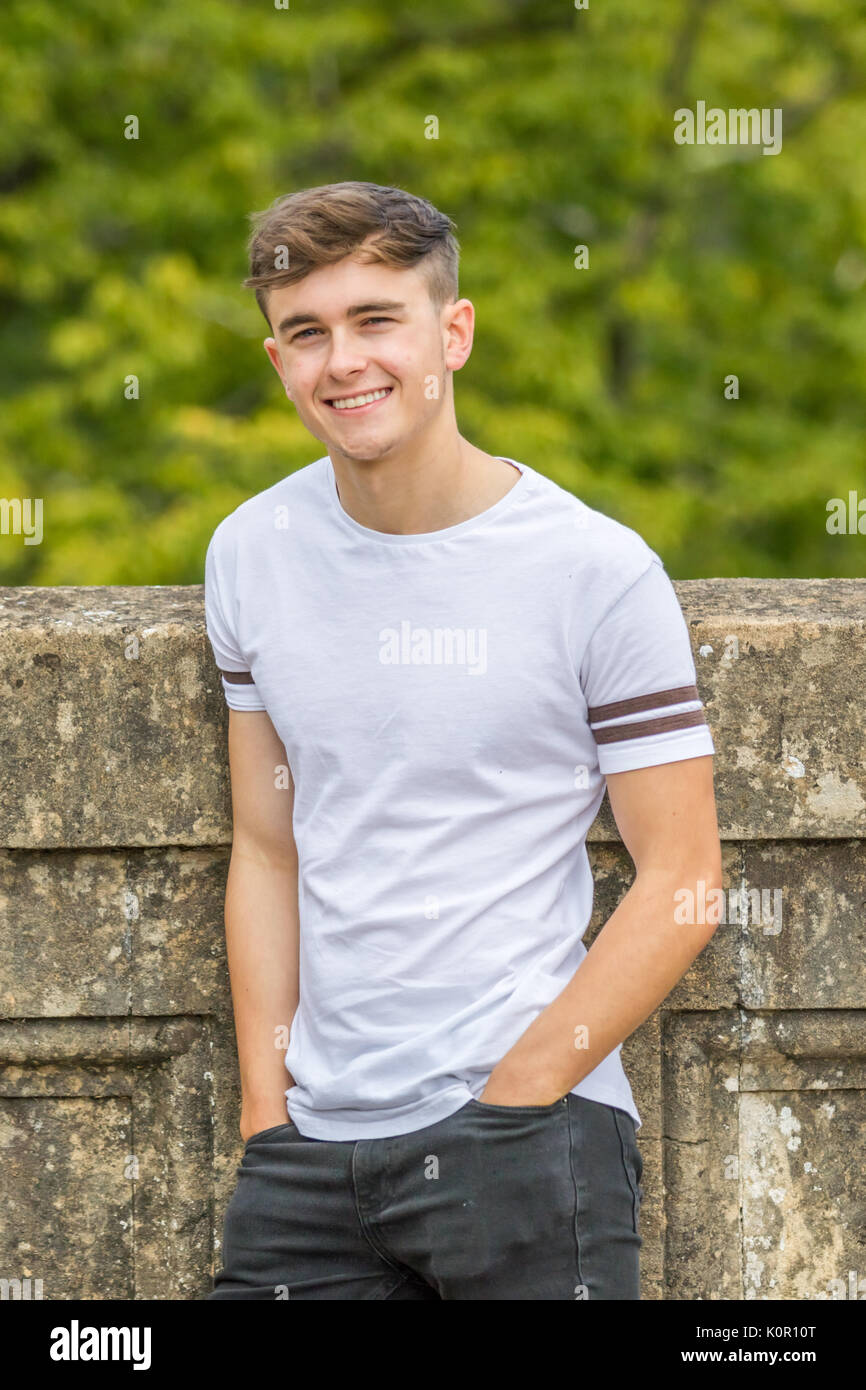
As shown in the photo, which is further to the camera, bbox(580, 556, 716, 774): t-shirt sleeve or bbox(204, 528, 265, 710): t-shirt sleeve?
bbox(204, 528, 265, 710): t-shirt sleeve

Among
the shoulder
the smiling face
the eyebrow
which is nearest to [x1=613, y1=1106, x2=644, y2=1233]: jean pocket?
the shoulder

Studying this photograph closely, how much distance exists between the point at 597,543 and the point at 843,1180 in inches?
43.7

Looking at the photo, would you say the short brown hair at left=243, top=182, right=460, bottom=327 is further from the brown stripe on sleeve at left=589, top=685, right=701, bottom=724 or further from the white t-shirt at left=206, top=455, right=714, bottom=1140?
the brown stripe on sleeve at left=589, top=685, right=701, bottom=724

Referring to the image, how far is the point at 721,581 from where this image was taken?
8.40 ft

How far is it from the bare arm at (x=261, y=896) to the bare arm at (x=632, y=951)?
0.38 m

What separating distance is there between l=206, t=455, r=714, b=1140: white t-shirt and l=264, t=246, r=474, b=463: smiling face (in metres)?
0.15

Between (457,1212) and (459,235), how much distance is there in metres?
7.79

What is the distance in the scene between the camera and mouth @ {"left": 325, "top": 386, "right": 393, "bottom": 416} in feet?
6.55

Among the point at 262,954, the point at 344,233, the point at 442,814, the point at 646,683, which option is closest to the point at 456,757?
the point at 442,814

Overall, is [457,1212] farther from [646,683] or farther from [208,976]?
[646,683]

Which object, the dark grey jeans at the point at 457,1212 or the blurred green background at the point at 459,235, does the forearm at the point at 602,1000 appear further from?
the blurred green background at the point at 459,235
